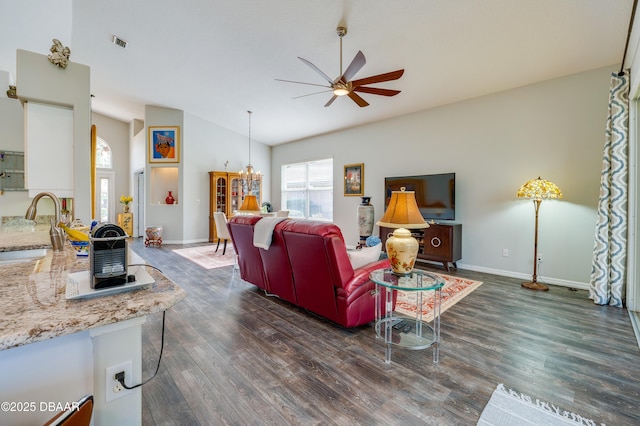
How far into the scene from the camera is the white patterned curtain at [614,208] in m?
3.05

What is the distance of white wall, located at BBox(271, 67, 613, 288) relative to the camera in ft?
12.1

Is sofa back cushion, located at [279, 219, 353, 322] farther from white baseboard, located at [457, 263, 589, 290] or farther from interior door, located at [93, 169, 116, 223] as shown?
interior door, located at [93, 169, 116, 223]

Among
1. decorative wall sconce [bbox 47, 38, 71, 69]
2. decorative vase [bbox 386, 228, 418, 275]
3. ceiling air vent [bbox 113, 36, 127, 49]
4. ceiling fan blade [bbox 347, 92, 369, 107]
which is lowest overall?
decorative vase [bbox 386, 228, 418, 275]

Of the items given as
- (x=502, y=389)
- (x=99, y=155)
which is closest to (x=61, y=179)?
(x=502, y=389)

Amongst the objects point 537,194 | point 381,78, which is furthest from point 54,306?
point 537,194

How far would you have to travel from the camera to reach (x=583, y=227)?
3693 mm

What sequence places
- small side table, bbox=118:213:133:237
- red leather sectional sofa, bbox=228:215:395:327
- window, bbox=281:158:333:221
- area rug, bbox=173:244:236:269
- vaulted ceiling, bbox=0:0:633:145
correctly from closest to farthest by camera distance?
red leather sectional sofa, bbox=228:215:395:327
vaulted ceiling, bbox=0:0:633:145
area rug, bbox=173:244:236:269
window, bbox=281:158:333:221
small side table, bbox=118:213:133:237

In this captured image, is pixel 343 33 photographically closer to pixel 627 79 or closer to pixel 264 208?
pixel 627 79

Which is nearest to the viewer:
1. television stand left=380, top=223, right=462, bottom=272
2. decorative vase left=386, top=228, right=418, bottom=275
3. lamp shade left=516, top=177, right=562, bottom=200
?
decorative vase left=386, top=228, right=418, bottom=275

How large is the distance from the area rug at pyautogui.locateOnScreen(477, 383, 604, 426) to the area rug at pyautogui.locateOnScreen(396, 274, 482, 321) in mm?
1094

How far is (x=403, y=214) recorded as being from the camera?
2.17m

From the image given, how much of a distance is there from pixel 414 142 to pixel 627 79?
9.13ft

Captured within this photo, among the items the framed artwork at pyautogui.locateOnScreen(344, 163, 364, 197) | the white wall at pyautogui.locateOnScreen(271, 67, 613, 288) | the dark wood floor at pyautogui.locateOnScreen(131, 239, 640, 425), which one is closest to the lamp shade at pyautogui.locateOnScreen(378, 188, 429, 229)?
the dark wood floor at pyautogui.locateOnScreen(131, 239, 640, 425)

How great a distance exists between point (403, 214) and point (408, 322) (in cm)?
116
